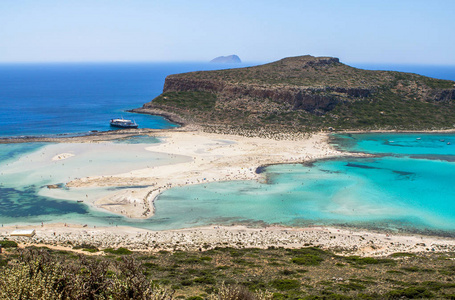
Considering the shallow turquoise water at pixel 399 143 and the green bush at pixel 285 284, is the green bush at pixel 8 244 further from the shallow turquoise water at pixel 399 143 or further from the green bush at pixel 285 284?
the shallow turquoise water at pixel 399 143

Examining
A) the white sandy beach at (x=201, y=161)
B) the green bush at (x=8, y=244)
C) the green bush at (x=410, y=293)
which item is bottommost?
the green bush at (x=410, y=293)

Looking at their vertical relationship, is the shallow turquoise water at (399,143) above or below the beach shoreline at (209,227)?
above

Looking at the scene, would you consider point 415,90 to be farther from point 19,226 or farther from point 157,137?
point 19,226

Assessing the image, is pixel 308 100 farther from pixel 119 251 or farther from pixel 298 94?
pixel 119 251

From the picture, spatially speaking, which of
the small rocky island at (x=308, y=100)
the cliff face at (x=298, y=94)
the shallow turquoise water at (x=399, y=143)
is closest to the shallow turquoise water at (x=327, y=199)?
the shallow turquoise water at (x=399, y=143)

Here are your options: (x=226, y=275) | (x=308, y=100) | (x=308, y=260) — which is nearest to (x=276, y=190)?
(x=308, y=260)

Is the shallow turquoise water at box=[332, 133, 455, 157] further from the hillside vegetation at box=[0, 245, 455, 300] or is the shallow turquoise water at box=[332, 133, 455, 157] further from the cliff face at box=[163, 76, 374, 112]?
the hillside vegetation at box=[0, 245, 455, 300]

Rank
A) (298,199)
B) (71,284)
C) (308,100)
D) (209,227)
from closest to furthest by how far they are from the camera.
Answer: (71,284), (209,227), (298,199), (308,100)
